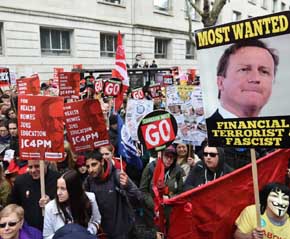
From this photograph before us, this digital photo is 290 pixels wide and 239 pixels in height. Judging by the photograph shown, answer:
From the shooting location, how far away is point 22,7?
690 inches

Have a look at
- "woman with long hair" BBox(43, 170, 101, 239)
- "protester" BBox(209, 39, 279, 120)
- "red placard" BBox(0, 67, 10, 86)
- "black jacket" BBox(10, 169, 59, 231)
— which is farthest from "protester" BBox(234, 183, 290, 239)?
"red placard" BBox(0, 67, 10, 86)

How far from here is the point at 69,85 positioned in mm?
9617

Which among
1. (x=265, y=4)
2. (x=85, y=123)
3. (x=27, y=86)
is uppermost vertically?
(x=265, y=4)

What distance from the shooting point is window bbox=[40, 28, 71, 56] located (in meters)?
18.9

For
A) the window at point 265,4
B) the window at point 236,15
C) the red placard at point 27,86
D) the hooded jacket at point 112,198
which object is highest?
the window at point 265,4

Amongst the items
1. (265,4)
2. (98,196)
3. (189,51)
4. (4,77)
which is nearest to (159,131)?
(98,196)

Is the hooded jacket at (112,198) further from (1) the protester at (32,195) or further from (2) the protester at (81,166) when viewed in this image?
(2) the protester at (81,166)

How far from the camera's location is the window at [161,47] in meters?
26.8

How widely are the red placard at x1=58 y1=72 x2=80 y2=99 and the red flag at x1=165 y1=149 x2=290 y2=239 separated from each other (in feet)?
21.1

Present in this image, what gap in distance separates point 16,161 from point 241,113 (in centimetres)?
333

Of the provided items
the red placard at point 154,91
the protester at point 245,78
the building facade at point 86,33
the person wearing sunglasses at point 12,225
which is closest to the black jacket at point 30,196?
the person wearing sunglasses at point 12,225

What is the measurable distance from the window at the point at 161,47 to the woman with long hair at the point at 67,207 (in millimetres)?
23690

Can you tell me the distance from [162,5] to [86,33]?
8338 mm

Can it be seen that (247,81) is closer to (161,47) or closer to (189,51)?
(161,47)
